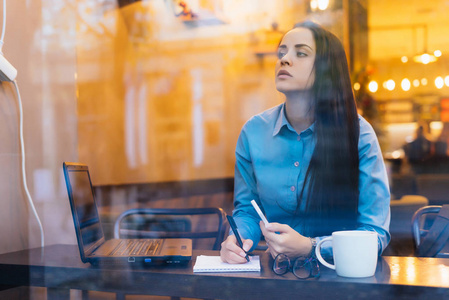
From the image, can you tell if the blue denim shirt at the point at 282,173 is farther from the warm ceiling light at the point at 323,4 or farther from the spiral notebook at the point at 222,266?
the warm ceiling light at the point at 323,4

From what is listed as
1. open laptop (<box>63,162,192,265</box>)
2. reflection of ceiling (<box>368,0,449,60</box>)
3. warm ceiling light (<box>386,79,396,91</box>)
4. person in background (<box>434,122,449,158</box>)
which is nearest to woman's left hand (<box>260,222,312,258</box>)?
open laptop (<box>63,162,192,265</box>)

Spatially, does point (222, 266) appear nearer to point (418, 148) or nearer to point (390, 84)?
point (418, 148)

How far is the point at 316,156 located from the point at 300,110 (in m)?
0.12

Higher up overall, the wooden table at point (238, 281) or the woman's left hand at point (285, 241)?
the woman's left hand at point (285, 241)

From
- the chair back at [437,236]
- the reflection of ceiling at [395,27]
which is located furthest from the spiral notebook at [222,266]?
the reflection of ceiling at [395,27]

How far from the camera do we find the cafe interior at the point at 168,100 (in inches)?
57.7

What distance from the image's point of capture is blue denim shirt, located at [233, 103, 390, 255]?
Result: 1093 mm

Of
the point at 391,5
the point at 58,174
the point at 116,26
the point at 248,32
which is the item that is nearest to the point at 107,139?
the point at 116,26

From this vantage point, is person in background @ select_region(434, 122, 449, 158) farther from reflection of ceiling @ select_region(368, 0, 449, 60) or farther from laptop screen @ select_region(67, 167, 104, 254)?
laptop screen @ select_region(67, 167, 104, 254)

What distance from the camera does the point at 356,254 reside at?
80 cm

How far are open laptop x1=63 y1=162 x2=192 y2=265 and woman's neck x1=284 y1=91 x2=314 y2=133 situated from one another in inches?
15.7

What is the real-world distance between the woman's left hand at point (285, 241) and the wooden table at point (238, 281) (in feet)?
0.14

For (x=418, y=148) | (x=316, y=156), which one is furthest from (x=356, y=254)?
(x=418, y=148)

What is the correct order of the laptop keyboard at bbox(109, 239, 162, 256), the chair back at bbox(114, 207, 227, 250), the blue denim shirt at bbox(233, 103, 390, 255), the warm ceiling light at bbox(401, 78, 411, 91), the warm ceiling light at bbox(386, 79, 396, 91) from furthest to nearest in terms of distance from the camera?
the warm ceiling light at bbox(386, 79, 396, 91) → the warm ceiling light at bbox(401, 78, 411, 91) → the chair back at bbox(114, 207, 227, 250) → the blue denim shirt at bbox(233, 103, 390, 255) → the laptop keyboard at bbox(109, 239, 162, 256)
